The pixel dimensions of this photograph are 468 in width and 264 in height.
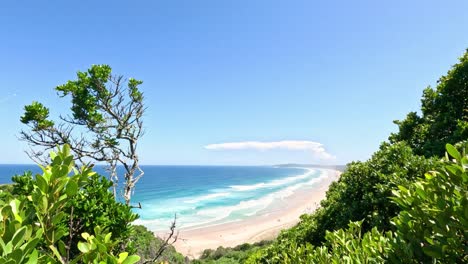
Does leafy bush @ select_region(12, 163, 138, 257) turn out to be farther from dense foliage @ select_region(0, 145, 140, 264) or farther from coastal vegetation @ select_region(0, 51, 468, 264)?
dense foliage @ select_region(0, 145, 140, 264)

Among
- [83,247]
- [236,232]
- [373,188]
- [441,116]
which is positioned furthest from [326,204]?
[236,232]

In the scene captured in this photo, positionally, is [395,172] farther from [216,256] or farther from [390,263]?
[216,256]

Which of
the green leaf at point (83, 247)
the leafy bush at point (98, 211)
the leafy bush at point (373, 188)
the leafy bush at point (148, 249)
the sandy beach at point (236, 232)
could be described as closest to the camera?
the green leaf at point (83, 247)

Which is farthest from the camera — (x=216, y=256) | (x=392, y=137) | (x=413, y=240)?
(x=216, y=256)

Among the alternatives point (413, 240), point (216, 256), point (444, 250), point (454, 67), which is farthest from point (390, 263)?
point (216, 256)

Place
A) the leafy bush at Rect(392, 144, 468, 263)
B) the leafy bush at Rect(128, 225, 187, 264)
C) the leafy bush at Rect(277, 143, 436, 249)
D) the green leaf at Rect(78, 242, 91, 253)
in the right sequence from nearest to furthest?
the green leaf at Rect(78, 242, 91, 253) → the leafy bush at Rect(392, 144, 468, 263) → the leafy bush at Rect(128, 225, 187, 264) → the leafy bush at Rect(277, 143, 436, 249)

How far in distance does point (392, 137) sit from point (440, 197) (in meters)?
9.89

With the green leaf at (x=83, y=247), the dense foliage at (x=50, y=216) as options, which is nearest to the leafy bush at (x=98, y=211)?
the dense foliage at (x=50, y=216)

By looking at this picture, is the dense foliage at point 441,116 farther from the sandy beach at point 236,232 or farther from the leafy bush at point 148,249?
the sandy beach at point 236,232

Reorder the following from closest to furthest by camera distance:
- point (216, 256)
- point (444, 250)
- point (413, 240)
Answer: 1. point (444, 250)
2. point (413, 240)
3. point (216, 256)

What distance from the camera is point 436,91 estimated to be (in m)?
9.98

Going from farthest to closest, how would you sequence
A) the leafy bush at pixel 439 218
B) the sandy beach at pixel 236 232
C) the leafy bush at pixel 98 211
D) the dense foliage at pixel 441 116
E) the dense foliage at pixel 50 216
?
the sandy beach at pixel 236 232
the dense foliage at pixel 441 116
the leafy bush at pixel 98 211
the leafy bush at pixel 439 218
the dense foliage at pixel 50 216

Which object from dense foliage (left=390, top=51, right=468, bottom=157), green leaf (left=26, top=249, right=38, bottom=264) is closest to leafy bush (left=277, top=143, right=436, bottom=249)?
dense foliage (left=390, top=51, right=468, bottom=157)

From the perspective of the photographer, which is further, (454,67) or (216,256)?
(216,256)
